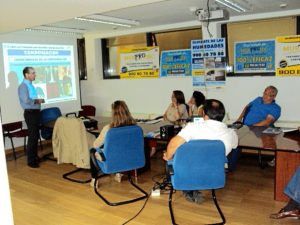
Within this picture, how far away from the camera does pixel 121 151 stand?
3496 mm

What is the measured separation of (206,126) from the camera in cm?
287

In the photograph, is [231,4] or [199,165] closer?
[199,165]

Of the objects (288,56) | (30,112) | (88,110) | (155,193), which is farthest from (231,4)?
(88,110)

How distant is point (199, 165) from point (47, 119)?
369 cm

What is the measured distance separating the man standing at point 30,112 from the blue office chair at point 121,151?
6.32ft

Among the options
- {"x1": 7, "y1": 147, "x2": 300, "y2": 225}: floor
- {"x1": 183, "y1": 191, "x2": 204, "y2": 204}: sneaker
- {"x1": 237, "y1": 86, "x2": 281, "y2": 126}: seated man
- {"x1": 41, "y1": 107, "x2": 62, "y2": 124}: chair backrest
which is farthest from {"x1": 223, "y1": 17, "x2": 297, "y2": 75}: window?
{"x1": 41, "y1": 107, "x2": 62, "y2": 124}: chair backrest

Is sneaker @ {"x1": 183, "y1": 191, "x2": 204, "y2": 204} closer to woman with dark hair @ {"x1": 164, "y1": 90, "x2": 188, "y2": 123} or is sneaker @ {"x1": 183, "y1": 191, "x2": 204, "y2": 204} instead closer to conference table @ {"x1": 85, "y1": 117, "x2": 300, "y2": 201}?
conference table @ {"x1": 85, "y1": 117, "x2": 300, "y2": 201}

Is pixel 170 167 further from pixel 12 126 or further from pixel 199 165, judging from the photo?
pixel 12 126

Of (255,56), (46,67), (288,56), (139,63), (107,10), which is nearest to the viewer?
(107,10)

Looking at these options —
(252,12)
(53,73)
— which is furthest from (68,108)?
(252,12)

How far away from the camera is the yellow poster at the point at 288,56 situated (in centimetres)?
489

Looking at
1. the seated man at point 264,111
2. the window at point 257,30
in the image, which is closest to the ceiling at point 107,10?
the window at point 257,30

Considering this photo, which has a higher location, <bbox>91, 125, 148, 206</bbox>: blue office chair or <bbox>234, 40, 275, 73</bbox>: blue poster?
<bbox>234, 40, 275, 73</bbox>: blue poster

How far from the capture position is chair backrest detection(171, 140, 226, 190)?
8.89 feet
